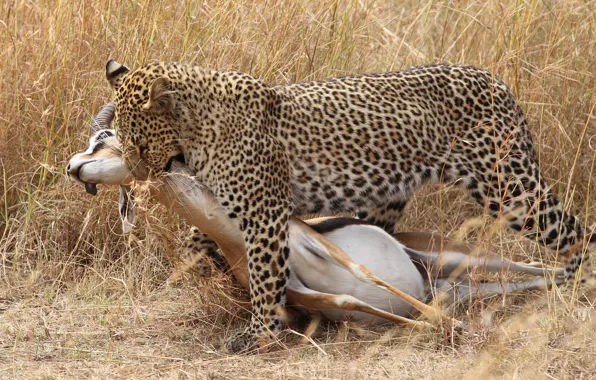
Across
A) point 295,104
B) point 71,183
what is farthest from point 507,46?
point 71,183

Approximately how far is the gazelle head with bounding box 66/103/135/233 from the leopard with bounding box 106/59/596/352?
0.08 m

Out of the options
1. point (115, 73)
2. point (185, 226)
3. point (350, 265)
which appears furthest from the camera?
point (185, 226)

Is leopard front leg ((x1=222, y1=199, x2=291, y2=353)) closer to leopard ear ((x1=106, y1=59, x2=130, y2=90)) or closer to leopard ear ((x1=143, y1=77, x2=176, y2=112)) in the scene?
leopard ear ((x1=143, y1=77, x2=176, y2=112))

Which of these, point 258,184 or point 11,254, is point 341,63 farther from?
point 11,254

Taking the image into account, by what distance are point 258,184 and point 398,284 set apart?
3.24 ft

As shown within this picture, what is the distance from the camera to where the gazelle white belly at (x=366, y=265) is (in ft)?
17.9

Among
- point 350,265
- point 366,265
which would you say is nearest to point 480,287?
point 366,265

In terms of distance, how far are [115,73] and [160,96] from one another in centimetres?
47

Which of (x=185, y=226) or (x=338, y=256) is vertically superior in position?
(x=338, y=256)

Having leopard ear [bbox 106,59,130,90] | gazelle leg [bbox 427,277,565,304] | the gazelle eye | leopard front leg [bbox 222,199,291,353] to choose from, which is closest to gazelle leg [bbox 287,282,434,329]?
leopard front leg [bbox 222,199,291,353]

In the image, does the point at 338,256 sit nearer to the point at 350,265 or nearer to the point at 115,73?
the point at 350,265

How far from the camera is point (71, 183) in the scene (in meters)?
6.31

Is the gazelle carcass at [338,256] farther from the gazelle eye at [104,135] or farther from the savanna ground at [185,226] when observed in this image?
the savanna ground at [185,226]

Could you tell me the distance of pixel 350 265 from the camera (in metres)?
5.32
